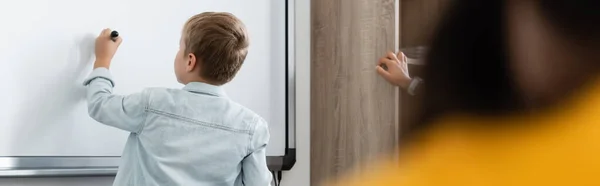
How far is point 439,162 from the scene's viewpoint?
1806 mm

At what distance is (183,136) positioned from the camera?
1506 millimetres

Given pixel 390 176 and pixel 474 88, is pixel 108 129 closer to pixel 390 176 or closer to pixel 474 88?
pixel 390 176

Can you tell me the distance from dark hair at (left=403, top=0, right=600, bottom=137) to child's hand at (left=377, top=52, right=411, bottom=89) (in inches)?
2.6

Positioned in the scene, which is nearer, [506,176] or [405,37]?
[506,176]

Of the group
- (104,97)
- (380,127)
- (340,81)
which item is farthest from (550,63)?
(104,97)

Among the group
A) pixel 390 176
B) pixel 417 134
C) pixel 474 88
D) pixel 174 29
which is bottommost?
pixel 390 176

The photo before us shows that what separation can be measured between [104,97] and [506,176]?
89 cm

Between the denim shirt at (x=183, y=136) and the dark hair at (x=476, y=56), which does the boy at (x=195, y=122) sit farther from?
the dark hair at (x=476, y=56)

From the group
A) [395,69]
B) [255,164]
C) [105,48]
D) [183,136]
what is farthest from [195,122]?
[395,69]

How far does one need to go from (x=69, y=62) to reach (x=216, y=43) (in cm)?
38

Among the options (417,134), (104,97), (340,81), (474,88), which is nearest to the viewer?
(104,97)

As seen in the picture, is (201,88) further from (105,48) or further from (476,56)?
(476,56)

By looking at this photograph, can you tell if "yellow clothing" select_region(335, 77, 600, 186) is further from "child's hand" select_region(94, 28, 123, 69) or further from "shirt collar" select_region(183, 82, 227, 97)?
"child's hand" select_region(94, 28, 123, 69)

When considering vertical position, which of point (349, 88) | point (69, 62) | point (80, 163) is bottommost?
point (80, 163)
